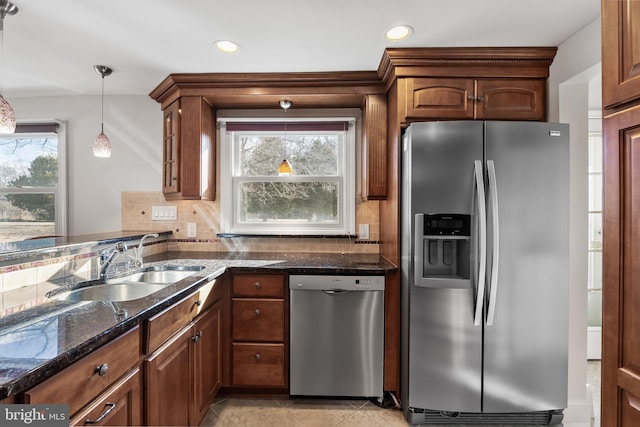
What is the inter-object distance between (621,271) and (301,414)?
6.10 feet

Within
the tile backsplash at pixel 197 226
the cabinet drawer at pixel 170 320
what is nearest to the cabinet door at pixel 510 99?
the tile backsplash at pixel 197 226

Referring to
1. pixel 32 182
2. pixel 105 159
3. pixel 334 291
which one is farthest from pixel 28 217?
pixel 334 291

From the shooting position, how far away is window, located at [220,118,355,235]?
9.16ft

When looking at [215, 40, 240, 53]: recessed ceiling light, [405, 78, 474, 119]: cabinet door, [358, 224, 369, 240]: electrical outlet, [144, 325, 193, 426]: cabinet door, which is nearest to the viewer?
[144, 325, 193, 426]: cabinet door

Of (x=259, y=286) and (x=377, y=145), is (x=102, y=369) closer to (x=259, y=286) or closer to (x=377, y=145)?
(x=259, y=286)

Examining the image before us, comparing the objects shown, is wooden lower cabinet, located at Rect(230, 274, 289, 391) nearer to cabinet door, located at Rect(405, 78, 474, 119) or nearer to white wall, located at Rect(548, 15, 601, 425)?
cabinet door, located at Rect(405, 78, 474, 119)

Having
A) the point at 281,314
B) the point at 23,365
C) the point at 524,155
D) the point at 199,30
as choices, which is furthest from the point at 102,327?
the point at 524,155

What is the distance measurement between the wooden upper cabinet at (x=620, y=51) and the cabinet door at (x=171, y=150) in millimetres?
2526

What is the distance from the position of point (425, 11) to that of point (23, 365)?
2.11 meters

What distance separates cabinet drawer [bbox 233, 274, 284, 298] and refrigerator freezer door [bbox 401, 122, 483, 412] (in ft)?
2.80

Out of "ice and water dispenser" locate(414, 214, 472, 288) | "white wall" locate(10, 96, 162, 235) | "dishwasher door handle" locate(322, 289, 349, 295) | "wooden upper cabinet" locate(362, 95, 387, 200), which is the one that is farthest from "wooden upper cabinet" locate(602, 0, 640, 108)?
"white wall" locate(10, 96, 162, 235)

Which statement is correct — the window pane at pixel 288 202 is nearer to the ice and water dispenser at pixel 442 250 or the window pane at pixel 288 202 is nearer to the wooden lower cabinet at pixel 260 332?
the wooden lower cabinet at pixel 260 332

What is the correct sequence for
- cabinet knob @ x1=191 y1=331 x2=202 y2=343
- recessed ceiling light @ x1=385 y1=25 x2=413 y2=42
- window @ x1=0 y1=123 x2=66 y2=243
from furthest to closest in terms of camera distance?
window @ x1=0 y1=123 x2=66 y2=243 → recessed ceiling light @ x1=385 y1=25 x2=413 y2=42 → cabinet knob @ x1=191 y1=331 x2=202 y2=343

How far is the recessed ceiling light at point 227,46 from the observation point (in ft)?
6.42
